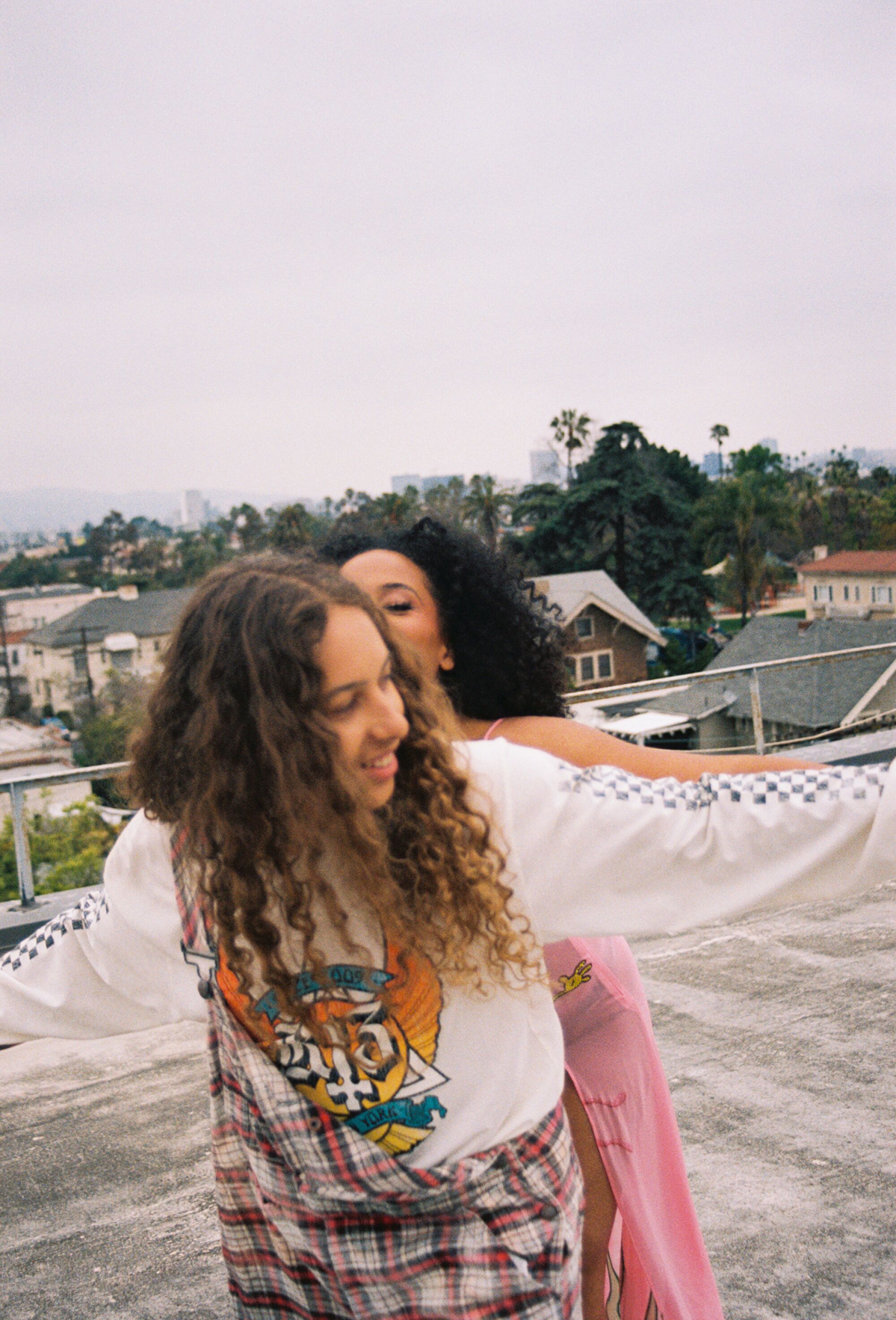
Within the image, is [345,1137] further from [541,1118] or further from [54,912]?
[54,912]

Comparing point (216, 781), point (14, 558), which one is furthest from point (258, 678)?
point (14, 558)

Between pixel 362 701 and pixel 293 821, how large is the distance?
15cm

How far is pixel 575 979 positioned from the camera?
1723 mm

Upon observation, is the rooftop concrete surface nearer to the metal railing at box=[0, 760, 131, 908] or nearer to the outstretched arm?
the metal railing at box=[0, 760, 131, 908]

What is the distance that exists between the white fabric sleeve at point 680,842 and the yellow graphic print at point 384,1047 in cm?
17

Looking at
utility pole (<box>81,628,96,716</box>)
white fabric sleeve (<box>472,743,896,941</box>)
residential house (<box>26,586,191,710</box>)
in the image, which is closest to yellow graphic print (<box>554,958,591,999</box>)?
white fabric sleeve (<box>472,743,896,941</box>)

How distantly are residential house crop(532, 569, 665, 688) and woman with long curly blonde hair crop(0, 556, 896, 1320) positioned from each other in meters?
37.4

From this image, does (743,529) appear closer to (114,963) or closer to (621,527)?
(621,527)

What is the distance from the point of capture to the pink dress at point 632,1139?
5.37ft

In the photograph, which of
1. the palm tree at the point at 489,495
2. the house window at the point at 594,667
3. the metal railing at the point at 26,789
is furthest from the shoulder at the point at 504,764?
the palm tree at the point at 489,495

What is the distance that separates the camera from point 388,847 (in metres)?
1.25

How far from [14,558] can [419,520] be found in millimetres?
101767

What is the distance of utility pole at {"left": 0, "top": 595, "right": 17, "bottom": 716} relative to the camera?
61812 millimetres

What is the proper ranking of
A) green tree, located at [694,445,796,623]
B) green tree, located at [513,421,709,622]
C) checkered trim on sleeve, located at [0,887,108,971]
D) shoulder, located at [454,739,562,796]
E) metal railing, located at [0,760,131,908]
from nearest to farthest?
shoulder, located at [454,739,562,796] < checkered trim on sleeve, located at [0,887,108,971] < metal railing, located at [0,760,131,908] < green tree, located at [513,421,709,622] < green tree, located at [694,445,796,623]
